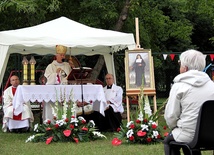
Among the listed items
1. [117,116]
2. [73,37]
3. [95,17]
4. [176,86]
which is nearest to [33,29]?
[73,37]

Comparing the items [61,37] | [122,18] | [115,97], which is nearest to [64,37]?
[61,37]

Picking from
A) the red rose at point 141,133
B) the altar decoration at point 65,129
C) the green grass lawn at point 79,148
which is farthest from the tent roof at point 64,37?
the red rose at point 141,133

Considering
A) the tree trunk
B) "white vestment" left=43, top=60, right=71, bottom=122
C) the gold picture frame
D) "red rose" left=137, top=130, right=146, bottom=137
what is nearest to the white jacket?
"red rose" left=137, top=130, right=146, bottom=137

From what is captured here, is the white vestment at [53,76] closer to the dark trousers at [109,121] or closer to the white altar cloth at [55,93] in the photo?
the white altar cloth at [55,93]

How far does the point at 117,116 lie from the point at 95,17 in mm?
4632

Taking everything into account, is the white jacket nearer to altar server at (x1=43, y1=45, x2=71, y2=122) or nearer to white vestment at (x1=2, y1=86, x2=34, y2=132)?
altar server at (x1=43, y1=45, x2=71, y2=122)

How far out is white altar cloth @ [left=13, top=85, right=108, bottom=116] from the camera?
8977 millimetres

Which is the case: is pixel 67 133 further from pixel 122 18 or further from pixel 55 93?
pixel 122 18

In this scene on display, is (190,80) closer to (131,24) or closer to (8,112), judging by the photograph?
(8,112)

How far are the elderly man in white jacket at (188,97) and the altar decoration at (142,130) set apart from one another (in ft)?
11.5

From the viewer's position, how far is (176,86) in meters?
4.21

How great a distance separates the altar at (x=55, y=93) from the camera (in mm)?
8977

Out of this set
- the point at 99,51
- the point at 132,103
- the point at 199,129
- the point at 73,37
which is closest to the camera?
the point at 199,129

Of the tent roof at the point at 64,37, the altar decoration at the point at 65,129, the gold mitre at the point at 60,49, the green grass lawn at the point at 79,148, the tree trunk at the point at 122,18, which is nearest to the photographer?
the green grass lawn at the point at 79,148
